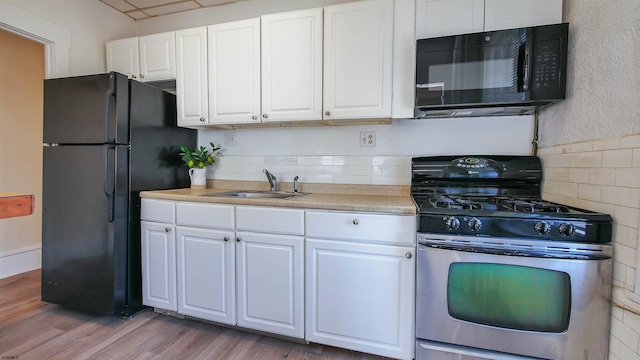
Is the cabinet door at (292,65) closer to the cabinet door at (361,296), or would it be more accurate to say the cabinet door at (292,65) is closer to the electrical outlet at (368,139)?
the electrical outlet at (368,139)

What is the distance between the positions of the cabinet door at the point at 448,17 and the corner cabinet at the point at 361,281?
43.3 inches

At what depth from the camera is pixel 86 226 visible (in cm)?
185

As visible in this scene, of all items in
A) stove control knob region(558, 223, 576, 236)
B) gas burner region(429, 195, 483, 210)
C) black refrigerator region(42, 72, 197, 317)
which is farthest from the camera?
black refrigerator region(42, 72, 197, 317)

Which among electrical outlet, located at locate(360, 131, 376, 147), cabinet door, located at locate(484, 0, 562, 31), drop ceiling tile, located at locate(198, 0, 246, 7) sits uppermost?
drop ceiling tile, located at locate(198, 0, 246, 7)

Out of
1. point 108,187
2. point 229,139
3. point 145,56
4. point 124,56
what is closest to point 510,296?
point 229,139

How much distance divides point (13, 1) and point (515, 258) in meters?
3.42

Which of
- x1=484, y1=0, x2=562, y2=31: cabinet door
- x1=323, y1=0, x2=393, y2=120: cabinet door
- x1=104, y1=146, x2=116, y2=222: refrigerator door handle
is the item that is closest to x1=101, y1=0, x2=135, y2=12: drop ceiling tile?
x1=104, y1=146, x2=116, y2=222: refrigerator door handle

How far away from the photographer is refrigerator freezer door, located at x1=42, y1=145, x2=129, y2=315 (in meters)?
1.80

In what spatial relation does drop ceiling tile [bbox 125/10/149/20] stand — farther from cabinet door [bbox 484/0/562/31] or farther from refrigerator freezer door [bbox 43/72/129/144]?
cabinet door [bbox 484/0/562/31]

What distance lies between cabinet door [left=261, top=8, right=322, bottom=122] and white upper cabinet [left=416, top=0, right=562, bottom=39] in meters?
0.64

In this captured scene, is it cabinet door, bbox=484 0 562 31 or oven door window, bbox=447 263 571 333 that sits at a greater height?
cabinet door, bbox=484 0 562 31

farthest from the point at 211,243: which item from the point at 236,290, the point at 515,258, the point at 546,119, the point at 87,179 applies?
the point at 546,119

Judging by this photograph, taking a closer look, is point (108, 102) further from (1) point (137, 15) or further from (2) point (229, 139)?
(1) point (137, 15)

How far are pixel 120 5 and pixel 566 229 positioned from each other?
3.46 metres
